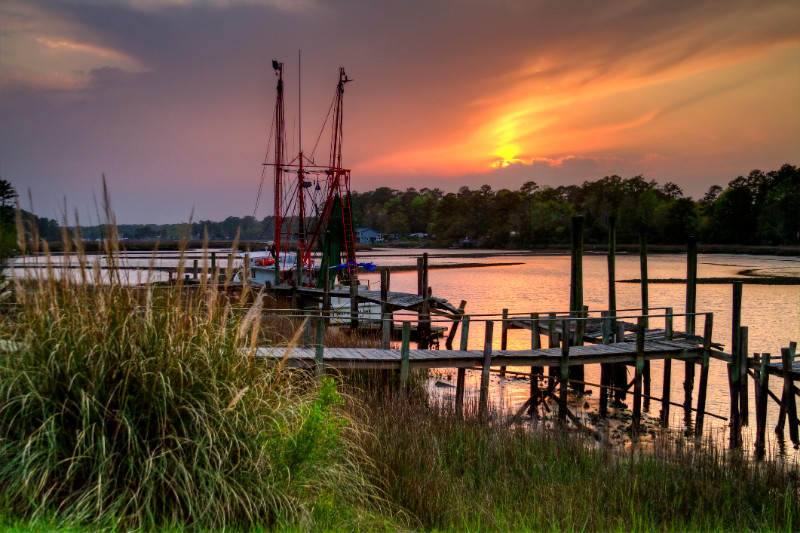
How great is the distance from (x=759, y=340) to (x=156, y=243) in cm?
2216

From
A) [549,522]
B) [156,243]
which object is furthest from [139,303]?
[549,522]

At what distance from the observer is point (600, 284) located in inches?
1895

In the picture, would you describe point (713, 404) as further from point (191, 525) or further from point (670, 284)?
point (670, 284)

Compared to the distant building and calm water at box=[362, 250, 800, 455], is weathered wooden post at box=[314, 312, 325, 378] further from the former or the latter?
the distant building

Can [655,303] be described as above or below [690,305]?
below

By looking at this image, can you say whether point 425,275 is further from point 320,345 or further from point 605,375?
point 320,345

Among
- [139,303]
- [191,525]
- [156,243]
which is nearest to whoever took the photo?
[191,525]

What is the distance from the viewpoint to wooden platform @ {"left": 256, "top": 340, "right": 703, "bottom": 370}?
392 inches

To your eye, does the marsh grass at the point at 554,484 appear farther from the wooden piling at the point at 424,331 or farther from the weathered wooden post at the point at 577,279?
the wooden piling at the point at 424,331

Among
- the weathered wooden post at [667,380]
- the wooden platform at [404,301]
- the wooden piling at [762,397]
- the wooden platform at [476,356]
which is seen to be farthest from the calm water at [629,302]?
the wooden platform at [404,301]

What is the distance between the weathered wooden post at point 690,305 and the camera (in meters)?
13.4

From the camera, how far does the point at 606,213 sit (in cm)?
10812

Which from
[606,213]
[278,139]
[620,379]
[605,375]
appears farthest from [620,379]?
[606,213]

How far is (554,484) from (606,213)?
108 meters
